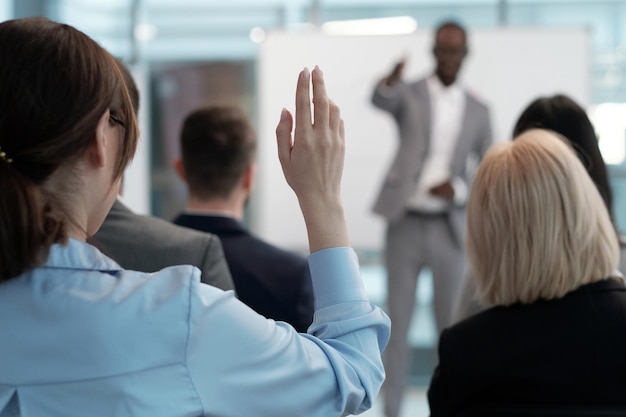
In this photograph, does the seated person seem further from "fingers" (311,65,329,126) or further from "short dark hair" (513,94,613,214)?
"fingers" (311,65,329,126)

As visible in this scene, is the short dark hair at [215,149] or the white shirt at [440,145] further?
the white shirt at [440,145]

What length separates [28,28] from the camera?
0.97 m

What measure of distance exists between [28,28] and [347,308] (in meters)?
0.45

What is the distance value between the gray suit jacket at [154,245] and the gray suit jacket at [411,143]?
2.84 metres

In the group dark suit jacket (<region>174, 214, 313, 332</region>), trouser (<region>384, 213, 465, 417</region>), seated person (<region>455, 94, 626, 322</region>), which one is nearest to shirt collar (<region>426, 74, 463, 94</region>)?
trouser (<region>384, 213, 465, 417</region>)

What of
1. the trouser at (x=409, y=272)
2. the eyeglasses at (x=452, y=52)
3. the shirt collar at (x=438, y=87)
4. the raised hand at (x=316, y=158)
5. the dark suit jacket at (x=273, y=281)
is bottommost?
the trouser at (x=409, y=272)

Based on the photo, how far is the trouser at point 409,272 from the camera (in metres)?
4.57

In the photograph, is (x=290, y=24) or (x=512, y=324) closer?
(x=512, y=324)

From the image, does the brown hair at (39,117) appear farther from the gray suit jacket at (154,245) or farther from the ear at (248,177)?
the ear at (248,177)

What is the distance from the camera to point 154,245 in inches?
70.2

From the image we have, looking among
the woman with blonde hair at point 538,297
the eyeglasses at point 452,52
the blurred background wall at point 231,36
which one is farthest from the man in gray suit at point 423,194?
the woman with blonde hair at point 538,297

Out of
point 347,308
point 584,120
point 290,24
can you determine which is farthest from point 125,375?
point 290,24

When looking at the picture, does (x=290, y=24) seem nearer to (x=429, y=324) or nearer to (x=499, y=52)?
(x=499, y=52)

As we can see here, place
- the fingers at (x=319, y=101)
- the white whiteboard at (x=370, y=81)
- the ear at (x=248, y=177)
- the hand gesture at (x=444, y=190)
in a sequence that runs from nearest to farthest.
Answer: the fingers at (x=319, y=101)
the ear at (x=248, y=177)
the hand gesture at (x=444, y=190)
the white whiteboard at (x=370, y=81)
